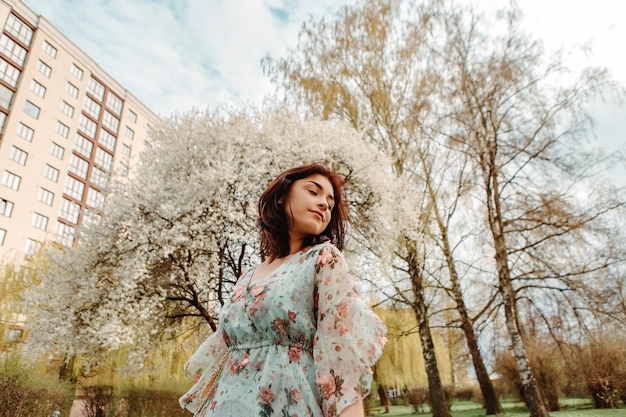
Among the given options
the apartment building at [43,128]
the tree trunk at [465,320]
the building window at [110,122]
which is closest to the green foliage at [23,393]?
the tree trunk at [465,320]

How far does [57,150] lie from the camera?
33875 millimetres

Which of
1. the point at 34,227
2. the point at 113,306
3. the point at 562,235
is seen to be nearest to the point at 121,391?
the point at 113,306

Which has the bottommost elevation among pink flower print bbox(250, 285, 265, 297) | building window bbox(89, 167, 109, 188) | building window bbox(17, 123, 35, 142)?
pink flower print bbox(250, 285, 265, 297)

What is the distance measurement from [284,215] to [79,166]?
136 ft

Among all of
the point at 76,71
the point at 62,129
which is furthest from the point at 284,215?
the point at 76,71

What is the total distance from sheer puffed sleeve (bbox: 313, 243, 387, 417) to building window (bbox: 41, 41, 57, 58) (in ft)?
139

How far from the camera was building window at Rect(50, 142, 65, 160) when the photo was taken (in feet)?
109

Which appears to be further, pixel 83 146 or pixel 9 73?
pixel 83 146

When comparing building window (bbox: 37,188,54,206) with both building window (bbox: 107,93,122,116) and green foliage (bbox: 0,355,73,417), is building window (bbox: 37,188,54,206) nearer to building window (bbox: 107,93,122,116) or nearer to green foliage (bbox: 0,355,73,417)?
building window (bbox: 107,93,122,116)

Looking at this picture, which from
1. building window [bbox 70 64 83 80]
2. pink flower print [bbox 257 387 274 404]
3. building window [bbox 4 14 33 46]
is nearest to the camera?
pink flower print [bbox 257 387 274 404]

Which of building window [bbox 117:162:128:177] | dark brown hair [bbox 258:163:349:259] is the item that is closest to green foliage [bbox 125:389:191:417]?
building window [bbox 117:162:128:177]

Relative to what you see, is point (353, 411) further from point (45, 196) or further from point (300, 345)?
point (45, 196)

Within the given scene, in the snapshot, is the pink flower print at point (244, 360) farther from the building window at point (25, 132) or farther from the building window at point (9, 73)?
the building window at point (9, 73)

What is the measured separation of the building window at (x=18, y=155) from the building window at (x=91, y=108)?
29.6ft
